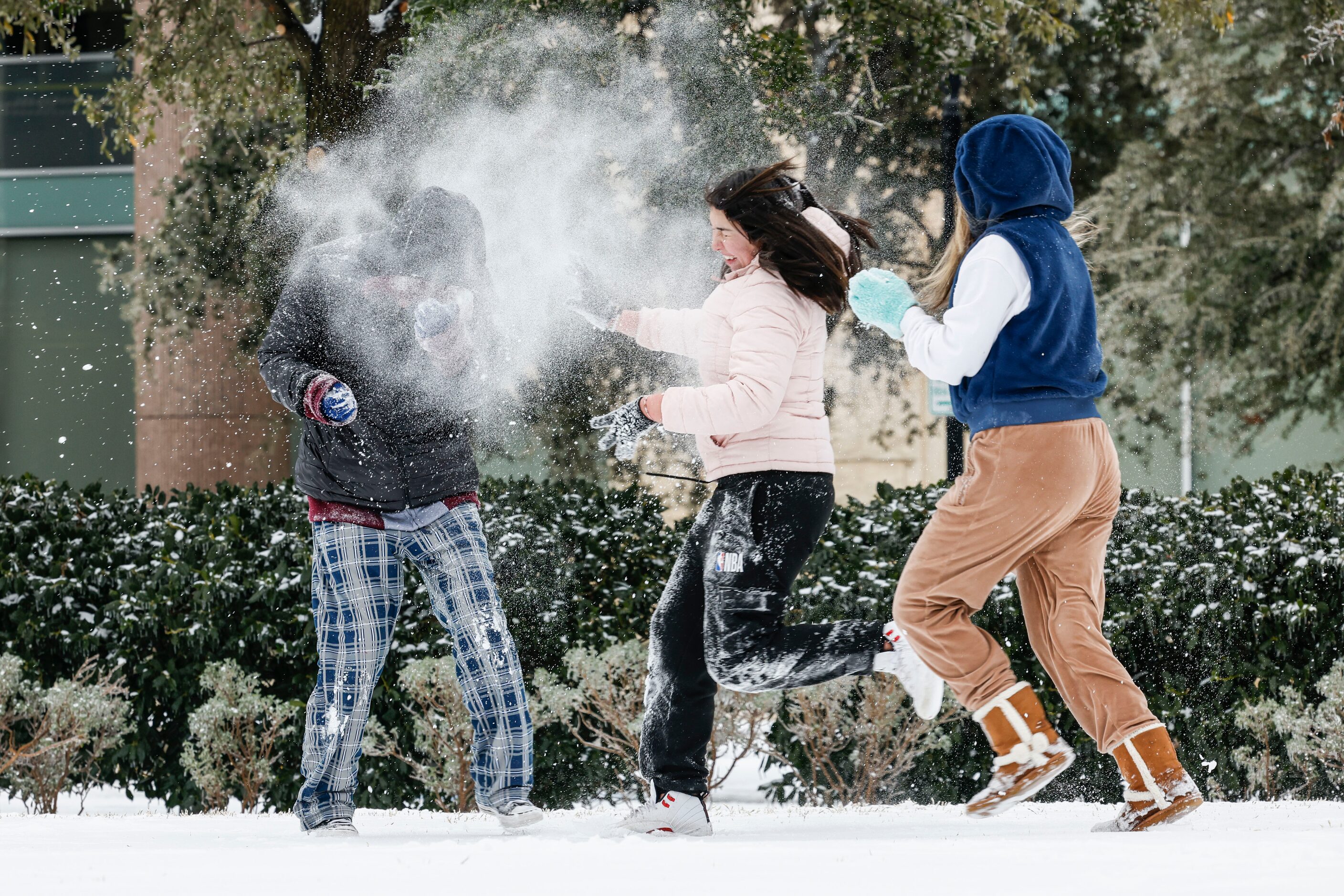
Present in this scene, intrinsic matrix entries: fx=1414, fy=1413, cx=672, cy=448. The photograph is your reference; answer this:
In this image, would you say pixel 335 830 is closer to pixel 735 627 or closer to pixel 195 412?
pixel 735 627

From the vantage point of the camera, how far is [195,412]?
11.6 meters

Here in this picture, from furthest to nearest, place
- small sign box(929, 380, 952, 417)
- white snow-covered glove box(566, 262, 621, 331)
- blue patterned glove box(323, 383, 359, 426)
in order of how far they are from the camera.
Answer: small sign box(929, 380, 952, 417), white snow-covered glove box(566, 262, 621, 331), blue patterned glove box(323, 383, 359, 426)

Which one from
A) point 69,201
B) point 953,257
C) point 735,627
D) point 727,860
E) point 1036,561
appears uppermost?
point 69,201

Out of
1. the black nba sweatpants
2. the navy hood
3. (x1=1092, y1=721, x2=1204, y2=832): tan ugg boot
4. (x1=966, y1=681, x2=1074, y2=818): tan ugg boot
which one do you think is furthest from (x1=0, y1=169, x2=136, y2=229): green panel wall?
→ (x1=1092, y1=721, x2=1204, y2=832): tan ugg boot

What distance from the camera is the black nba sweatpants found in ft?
11.1

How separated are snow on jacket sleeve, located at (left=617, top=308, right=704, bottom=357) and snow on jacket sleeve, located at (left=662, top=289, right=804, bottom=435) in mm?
345

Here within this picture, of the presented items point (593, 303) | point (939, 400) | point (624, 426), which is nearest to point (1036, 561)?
point (624, 426)

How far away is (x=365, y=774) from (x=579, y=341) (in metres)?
3.73

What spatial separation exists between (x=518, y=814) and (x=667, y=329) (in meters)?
1.34

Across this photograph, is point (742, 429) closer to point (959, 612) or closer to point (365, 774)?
point (959, 612)

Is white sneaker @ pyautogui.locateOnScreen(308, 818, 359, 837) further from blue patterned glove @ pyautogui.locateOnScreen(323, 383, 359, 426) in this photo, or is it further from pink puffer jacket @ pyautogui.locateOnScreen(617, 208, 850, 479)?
pink puffer jacket @ pyautogui.locateOnScreen(617, 208, 850, 479)

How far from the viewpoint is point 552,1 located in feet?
21.9

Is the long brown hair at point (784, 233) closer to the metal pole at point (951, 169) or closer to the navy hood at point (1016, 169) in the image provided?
the navy hood at point (1016, 169)

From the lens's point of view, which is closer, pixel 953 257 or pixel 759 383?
pixel 759 383
